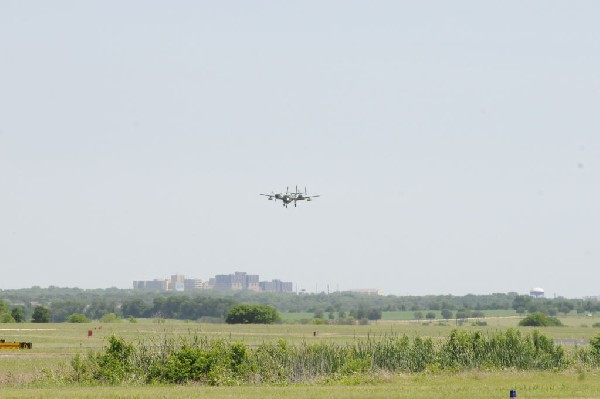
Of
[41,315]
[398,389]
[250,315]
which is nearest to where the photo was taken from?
[398,389]

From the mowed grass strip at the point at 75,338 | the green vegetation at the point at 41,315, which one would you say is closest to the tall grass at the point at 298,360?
the mowed grass strip at the point at 75,338

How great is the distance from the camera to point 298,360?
65500mm

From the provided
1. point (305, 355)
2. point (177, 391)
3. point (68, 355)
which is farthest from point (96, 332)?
point (177, 391)

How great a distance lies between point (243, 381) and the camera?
6250 cm

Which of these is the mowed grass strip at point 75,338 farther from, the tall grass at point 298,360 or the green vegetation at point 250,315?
the green vegetation at point 250,315

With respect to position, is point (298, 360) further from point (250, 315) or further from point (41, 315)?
point (41, 315)

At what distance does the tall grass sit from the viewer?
63.2 metres

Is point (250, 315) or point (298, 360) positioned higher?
point (250, 315)

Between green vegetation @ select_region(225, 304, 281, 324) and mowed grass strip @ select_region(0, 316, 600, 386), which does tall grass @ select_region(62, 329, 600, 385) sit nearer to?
mowed grass strip @ select_region(0, 316, 600, 386)

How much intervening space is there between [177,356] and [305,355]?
26.9ft

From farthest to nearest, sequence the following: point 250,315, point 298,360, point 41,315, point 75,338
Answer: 1. point 41,315
2. point 250,315
3. point 75,338
4. point 298,360

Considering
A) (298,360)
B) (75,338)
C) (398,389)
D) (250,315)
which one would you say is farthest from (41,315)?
(398,389)

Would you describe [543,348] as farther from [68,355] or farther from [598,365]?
[68,355]

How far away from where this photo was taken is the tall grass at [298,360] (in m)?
63.2
